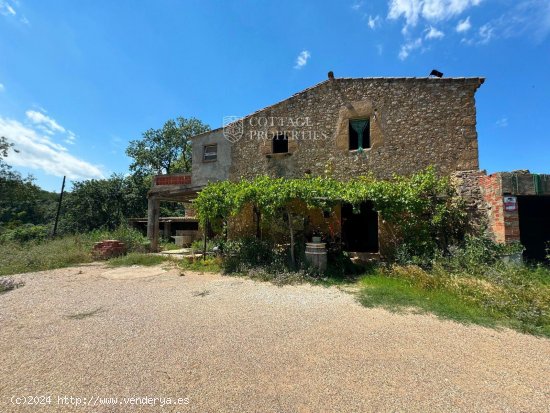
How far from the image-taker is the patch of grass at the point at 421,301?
14.9ft

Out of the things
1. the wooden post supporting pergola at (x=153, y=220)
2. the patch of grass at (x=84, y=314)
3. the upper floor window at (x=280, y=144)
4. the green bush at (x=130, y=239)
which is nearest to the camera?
the patch of grass at (x=84, y=314)

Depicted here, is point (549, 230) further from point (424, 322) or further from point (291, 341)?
point (291, 341)

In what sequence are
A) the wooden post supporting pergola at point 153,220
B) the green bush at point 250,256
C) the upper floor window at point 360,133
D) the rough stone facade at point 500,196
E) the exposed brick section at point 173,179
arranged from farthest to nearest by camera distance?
the wooden post supporting pergola at point 153,220
the exposed brick section at point 173,179
the upper floor window at point 360,133
the green bush at point 250,256
the rough stone facade at point 500,196

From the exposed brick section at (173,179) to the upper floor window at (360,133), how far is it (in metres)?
7.98

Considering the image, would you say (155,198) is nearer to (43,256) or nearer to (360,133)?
(43,256)

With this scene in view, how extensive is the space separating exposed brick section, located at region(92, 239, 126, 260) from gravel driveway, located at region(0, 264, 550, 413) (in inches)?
236

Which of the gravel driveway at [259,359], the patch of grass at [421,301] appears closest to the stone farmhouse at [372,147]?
the patch of grass at [421,301]

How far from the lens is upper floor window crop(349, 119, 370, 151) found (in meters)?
10.4

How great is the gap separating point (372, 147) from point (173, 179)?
9568 millimetres

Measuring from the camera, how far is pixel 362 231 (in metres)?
11.6

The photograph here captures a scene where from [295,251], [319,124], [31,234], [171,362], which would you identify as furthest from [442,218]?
[31,234]

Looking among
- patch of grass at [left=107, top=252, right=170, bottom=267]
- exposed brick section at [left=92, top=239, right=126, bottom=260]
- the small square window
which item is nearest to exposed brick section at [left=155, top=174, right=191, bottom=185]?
the small square window

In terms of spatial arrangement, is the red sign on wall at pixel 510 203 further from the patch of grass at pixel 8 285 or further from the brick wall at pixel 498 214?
the patch of grass at pixel 8 285

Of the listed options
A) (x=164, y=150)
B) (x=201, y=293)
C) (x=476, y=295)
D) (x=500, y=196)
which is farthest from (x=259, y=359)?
(x=164, y=150)
